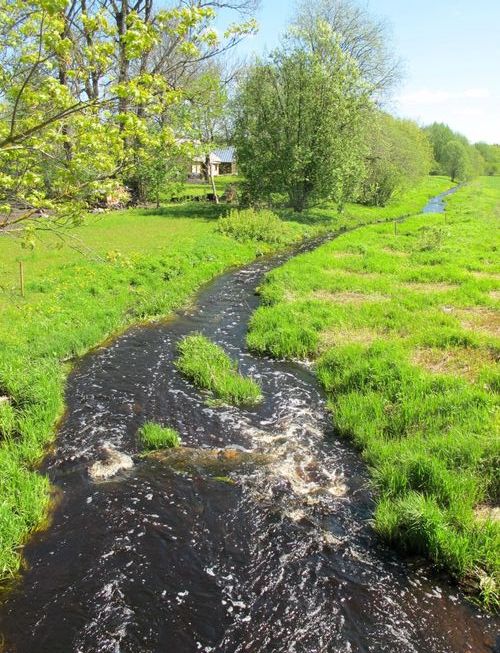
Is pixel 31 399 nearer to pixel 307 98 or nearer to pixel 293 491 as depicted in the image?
pixel 293 491

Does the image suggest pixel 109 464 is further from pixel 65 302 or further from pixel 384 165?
pixel 384 165

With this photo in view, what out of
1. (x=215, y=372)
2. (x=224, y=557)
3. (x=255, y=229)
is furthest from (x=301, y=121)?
(x=224, y=557)

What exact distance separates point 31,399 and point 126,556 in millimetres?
5143

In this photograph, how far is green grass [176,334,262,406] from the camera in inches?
443

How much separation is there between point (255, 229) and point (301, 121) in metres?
12.2

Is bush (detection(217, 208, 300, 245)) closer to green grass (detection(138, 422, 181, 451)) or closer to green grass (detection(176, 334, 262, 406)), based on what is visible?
green grass (detection(176, 334, 262, 406))

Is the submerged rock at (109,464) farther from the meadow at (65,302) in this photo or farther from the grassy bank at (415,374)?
the grassy bank at (415,374)

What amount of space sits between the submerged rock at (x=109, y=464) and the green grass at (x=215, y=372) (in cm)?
292

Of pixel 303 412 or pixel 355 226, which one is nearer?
pixel 303 412

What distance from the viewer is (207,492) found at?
8008 millimetres

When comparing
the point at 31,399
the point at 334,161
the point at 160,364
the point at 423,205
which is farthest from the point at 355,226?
the point at 31,399

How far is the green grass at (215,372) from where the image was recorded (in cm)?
1126

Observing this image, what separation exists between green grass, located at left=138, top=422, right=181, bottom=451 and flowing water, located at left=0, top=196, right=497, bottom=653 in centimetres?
20

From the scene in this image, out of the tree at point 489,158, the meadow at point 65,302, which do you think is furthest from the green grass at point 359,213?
the tree at point 489,158
